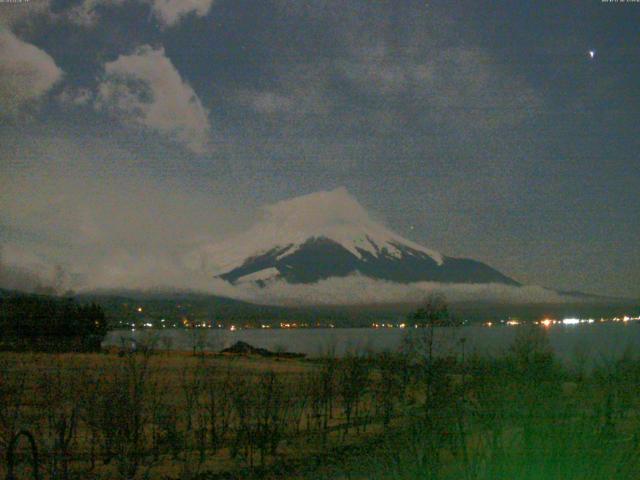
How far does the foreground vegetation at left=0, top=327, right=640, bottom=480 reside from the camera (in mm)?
6422

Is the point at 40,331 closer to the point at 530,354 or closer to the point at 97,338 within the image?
the point at 97,338

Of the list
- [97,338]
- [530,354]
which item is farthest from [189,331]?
[530,354]

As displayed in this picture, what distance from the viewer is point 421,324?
57.0 feet

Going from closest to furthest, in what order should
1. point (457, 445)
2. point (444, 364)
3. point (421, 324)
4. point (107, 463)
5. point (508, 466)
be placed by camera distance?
point (508, 466)
point (457, 445)
point (107, 463)
point (444, 364)
point (421, 324)

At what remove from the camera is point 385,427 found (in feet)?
50.8

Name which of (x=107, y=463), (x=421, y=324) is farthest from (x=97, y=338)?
(x=107, y=463)

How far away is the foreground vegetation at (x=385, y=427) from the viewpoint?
6.42 metres

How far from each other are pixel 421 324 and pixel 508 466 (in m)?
11.3

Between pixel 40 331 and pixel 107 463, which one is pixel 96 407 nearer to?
pixel 107 463

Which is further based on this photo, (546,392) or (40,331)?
(40,331)

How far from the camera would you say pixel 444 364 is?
1622 cm

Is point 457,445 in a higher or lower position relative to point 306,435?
higher

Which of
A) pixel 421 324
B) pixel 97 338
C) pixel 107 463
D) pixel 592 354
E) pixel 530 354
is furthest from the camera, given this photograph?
pixel 97 338

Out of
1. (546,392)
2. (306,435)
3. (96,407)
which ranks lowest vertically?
(306,435)
